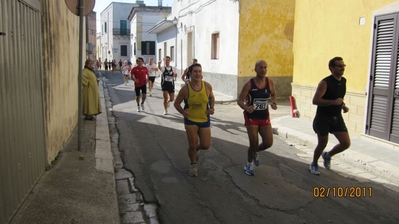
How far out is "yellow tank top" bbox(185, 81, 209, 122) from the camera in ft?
17.2

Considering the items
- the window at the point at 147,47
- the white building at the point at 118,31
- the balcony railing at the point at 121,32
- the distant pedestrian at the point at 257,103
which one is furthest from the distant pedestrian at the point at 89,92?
the balcony railing at the point at 121,32

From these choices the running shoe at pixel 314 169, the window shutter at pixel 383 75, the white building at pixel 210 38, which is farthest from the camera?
the white building at pixel 210 38

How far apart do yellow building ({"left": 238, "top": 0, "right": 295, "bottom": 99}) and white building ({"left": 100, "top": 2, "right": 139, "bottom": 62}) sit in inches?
1569

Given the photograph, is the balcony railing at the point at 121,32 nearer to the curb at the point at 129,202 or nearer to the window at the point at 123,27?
the window at the point at 123,27

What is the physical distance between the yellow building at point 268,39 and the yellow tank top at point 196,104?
961 centimetres

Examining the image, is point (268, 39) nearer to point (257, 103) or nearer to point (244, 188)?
point (257, 103)

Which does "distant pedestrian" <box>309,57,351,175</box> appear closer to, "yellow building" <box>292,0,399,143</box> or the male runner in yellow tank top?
the male runner in yellow tank top

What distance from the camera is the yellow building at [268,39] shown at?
14594mm

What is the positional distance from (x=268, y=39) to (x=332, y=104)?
10.3 metres

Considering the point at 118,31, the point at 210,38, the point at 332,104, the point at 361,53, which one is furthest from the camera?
the point at 118,31

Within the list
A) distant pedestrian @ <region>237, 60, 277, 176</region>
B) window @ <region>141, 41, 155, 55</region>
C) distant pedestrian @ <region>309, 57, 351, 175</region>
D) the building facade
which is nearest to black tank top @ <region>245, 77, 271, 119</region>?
distant pedestrian @ <region>237, 60, 277, 176</region>

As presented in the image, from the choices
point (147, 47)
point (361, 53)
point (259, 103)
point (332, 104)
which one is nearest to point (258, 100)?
point (259, 103)

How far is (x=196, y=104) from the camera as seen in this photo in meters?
5.25

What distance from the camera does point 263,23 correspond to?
14797mm
